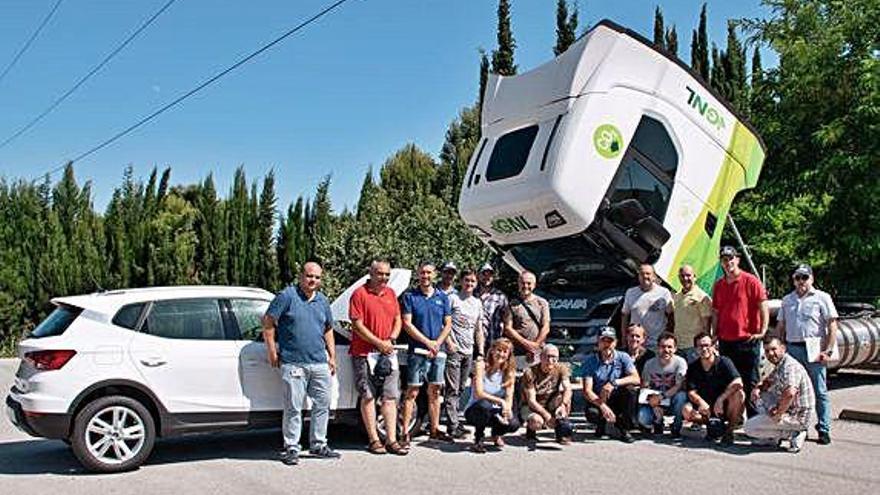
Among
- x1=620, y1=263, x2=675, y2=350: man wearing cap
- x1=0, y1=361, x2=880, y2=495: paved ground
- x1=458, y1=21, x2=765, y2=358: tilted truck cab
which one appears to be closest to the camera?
x1=0, y1=361, x2=880, y2=495: paved ground

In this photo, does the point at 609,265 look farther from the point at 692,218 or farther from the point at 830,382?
the point at 830,382

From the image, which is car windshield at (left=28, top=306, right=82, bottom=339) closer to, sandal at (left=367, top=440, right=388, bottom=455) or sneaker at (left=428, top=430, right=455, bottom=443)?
sandal at (left=367, top=440, right=388, bottom=455)

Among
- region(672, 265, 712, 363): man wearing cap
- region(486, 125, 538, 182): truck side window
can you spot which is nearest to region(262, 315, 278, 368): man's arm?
region(486, 125, 538, 182): truck side window

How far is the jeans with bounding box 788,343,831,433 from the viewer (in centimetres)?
842

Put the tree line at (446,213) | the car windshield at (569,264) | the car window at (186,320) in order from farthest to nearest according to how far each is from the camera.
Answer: the tree line at (446,213) < the car windshield at (569,264) < the car window at (186,320)

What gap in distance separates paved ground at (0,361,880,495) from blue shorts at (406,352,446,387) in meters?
0.64

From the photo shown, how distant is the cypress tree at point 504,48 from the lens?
89.0 feet

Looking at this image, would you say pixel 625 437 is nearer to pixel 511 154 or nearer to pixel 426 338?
pixel 426 338

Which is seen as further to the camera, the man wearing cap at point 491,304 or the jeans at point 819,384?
the man wearing cap at point 491,304

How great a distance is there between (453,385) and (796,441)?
332cm

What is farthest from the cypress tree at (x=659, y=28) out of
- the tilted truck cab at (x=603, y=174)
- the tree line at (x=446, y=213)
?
the tilted truck cab at (x=603, y=174)

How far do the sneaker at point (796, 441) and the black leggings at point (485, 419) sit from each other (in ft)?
8.57

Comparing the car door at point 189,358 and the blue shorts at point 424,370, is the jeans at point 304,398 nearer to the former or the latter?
the car door at point 189,358

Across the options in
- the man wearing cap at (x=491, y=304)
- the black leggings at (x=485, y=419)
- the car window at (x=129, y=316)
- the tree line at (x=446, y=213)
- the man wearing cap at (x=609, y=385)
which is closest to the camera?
the car window at (x=129, y=316)
